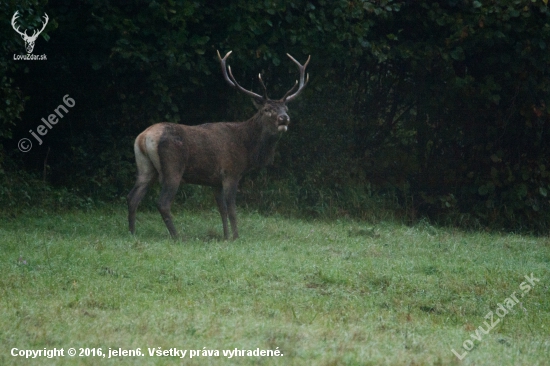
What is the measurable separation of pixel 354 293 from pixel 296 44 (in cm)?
575

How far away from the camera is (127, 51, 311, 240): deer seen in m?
9.83

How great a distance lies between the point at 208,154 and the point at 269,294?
3.38m

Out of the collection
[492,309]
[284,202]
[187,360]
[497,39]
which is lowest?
[284,202]

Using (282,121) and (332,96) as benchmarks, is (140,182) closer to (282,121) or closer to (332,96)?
(282,121)

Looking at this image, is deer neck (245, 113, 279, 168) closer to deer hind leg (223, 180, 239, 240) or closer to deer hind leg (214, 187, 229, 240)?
deer hind leg (223, 180, 239, 240)

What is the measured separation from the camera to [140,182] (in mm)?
10062

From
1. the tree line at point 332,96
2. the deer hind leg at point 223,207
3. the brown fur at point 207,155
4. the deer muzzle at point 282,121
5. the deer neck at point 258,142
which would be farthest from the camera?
the tree line at point 332,96

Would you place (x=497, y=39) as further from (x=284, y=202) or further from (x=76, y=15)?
(x=76, y=15)

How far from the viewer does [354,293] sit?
744cm

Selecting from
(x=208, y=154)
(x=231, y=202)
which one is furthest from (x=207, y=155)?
(x=231, y=202)

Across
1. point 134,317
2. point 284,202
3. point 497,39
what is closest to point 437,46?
point 497,39

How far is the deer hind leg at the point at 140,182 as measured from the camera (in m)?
9.95

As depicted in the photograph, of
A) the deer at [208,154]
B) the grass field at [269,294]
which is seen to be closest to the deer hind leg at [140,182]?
the deer at [208,154]

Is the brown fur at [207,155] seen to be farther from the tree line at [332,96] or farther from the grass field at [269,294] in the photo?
the tree line at [332,96]
